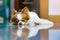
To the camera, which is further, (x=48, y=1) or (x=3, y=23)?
(x=48, y=1)

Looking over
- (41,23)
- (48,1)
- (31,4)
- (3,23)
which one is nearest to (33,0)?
(31,4)

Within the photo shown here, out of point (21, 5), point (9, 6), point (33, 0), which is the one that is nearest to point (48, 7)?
point (33, 0)

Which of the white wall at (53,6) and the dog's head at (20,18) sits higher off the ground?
the white wall at (53,6)

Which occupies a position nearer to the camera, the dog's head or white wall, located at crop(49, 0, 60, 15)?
the dog's head

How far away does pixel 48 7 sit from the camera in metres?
1.68

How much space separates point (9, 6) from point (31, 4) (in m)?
0.21

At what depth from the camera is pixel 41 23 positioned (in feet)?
4.75

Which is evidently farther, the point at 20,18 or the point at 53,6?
the point at 53,6

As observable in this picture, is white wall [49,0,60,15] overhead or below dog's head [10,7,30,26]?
overhead

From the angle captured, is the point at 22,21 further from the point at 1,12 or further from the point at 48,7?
the point at 48,7

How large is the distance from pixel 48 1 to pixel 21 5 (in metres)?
0.26

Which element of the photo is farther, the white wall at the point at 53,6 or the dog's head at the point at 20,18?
the white wall at the point at 53,6

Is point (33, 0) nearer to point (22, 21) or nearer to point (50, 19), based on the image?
point (50, 19)

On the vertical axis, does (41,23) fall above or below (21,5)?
below
